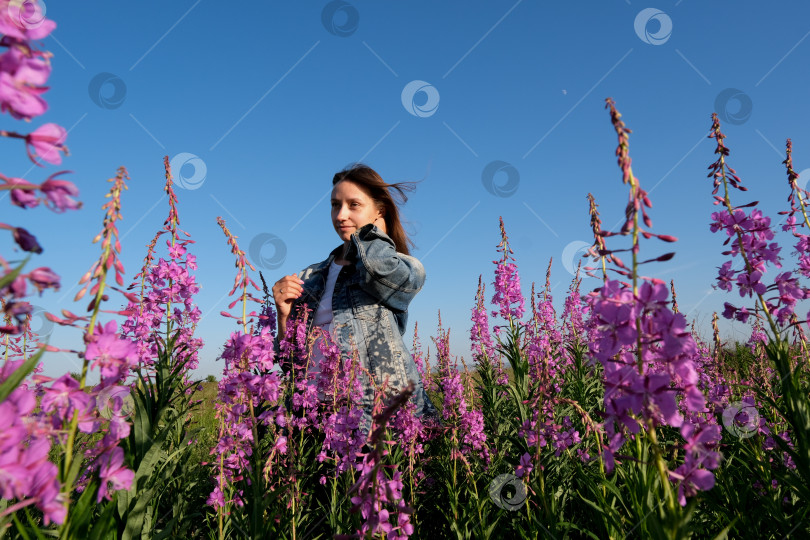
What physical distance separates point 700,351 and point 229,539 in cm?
670

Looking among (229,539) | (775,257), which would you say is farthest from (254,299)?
(775,257)

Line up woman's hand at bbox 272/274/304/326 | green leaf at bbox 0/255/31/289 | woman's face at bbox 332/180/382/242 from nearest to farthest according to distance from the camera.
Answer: green leaf at bbox 0/255/31/289
woman's hand at bbox 272/274/304/326
woman's face at bbox 332/180/382/242

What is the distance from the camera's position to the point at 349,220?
5.19m

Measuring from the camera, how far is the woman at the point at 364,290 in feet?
14.5

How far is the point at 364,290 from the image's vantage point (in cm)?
489

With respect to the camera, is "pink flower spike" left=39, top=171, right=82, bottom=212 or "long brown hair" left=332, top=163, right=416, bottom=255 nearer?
"pink flower spike" left=39, top=171, right=82, bottom=212

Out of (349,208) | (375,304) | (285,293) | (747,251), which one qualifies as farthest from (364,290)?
(747,251)

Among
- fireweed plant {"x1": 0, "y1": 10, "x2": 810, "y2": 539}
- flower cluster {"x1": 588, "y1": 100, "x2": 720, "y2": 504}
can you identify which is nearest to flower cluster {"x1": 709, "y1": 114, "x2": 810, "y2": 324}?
fireweed plant {"x1": 0, "y1": 10, "x2": 810, "y2": 539}

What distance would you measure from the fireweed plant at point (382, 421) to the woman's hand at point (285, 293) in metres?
0.15

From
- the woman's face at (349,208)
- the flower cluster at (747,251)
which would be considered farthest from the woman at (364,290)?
the flower cluster at (747,251)

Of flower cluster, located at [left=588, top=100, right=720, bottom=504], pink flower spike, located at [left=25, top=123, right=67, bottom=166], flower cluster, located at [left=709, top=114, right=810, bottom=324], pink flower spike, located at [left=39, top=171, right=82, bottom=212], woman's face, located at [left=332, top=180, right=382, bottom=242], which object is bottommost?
Result: flower cluster, located at [left=588, top=100, right=720, bottom=504]

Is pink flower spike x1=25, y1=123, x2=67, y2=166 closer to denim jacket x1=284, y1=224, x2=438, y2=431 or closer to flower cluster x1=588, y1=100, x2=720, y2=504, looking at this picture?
flower cluster x1=588, y1=100, x2=720, y2=504

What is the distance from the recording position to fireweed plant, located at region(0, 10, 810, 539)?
1070 millimetres

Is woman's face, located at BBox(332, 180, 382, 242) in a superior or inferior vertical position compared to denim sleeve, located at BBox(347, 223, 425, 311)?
superior
